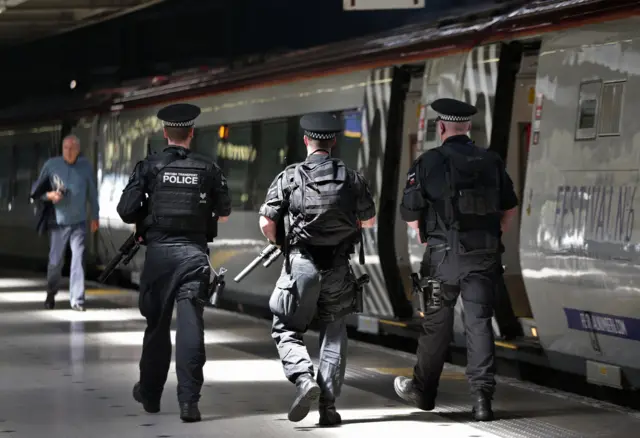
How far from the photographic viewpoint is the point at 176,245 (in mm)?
9430

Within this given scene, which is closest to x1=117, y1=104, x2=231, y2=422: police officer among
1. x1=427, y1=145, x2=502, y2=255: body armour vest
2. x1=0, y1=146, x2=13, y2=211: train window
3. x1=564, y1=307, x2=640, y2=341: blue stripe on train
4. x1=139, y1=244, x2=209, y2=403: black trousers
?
x1=139, y1=244, x2=209, y2=403: black trousers

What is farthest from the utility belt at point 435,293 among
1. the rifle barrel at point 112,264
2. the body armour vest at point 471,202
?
the rifle barrel at point 112,264

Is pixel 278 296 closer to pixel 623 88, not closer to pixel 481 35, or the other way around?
pixel 623 88

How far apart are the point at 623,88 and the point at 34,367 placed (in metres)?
4.89

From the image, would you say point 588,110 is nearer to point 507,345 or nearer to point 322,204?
point 507,345

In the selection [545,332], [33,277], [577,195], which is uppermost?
[577,195]

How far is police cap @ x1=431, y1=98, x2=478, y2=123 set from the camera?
30.8 feet

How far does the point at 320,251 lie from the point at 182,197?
945 millimetres

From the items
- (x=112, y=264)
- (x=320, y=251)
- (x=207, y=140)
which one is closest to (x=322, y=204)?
(x=320, y=251)

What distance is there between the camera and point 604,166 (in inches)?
394

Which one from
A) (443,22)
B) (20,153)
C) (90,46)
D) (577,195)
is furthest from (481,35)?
(90,46)

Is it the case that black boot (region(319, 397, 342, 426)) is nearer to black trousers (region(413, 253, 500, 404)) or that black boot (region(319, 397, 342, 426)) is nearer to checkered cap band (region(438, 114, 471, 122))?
black trousers (region(413, 253, 500, 404))

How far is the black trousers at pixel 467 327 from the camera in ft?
30.2

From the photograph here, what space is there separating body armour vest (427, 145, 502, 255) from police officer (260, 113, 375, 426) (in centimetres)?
58
